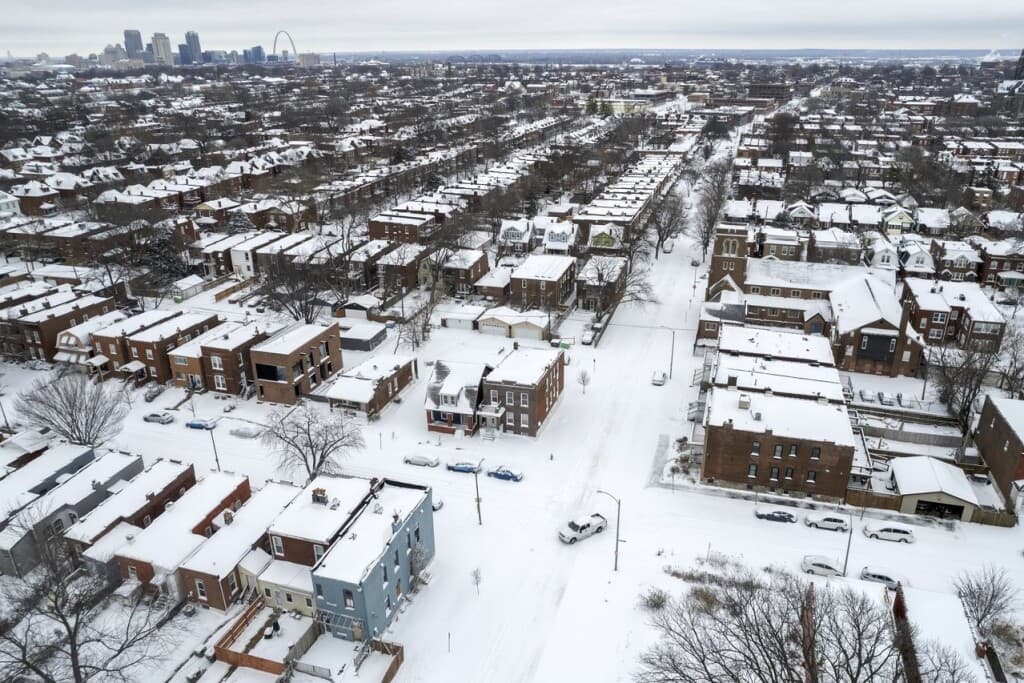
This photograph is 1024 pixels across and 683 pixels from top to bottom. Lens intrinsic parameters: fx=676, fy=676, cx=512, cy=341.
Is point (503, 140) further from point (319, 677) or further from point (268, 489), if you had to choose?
point (319, 677)

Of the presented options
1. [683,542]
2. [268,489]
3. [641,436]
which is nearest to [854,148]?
[641,436]

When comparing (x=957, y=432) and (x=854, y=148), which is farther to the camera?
(x=854, y=148)

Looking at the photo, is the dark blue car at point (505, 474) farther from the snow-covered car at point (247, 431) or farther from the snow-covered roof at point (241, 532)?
the snow-covered car at point (247, 431)

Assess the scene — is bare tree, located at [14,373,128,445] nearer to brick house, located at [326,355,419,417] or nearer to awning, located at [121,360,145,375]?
awning, located at [121,360,145,375]

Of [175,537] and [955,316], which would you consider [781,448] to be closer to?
[955,316]

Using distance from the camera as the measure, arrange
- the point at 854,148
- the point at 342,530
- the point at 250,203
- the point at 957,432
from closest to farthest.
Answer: the point at 342,530, the point at 957,432, the point at 250,203, the point at 854,148

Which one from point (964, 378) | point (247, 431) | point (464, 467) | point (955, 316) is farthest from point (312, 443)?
point (955, 316)

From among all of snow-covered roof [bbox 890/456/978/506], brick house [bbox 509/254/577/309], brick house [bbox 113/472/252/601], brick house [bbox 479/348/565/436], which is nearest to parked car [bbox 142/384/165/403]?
brick house [bbox 113/472/252/601]

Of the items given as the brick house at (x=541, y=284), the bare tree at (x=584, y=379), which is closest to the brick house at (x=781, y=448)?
the bare tree at (x=584, y=379)

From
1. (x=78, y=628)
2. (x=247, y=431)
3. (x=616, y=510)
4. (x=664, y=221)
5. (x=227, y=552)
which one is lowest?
(x=616, y=510)
